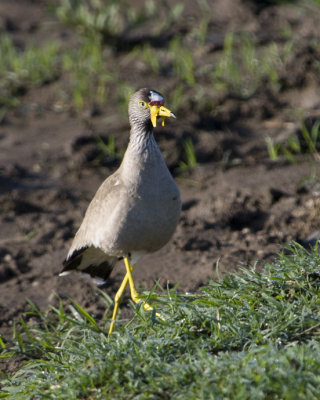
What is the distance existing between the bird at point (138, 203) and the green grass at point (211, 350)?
1.63 feet

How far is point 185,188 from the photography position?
6.57 metres

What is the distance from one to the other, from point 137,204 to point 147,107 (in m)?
0.69

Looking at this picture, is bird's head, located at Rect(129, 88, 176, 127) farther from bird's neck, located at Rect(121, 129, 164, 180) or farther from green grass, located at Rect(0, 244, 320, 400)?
green grass, located at Rect(0, 244, 320, 400)

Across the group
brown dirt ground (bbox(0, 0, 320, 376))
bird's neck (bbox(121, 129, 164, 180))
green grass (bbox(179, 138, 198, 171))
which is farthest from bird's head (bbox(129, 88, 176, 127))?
green grass (bbox(179, 138, 198, 171))

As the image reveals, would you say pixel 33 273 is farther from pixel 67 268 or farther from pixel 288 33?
pixel 288 33

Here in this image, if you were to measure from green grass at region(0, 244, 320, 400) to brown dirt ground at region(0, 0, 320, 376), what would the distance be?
1.02 m

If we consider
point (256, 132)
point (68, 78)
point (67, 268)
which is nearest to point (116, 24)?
point (68, 78)

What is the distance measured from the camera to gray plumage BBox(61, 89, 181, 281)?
447cm

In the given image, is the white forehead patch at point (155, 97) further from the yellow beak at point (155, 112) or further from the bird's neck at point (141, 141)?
the bird's neck at point (141, 141)

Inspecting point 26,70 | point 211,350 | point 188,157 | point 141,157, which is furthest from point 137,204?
point 26,70

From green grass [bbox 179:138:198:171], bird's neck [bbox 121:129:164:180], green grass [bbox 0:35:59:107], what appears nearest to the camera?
bird's neck [bbox 121:129:164:180]

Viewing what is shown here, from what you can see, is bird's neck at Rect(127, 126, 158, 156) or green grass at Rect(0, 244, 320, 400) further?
bird's neck at Rect(127, 126, 158, 156)

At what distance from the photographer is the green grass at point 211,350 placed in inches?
125

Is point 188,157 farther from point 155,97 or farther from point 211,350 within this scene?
point 211,350
